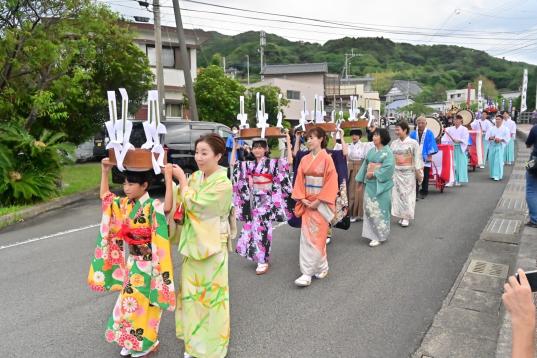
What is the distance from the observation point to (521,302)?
66.1 inches

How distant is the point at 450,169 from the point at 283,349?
874cm

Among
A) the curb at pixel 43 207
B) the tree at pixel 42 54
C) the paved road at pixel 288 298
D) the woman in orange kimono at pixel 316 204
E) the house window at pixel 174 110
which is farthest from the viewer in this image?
the house window at pixel 174 110

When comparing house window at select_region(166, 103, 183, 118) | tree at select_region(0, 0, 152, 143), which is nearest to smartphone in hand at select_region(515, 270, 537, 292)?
tree at select_region(0, 0, 152, 143)

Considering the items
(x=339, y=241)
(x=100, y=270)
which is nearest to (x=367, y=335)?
(x=100, y=270)

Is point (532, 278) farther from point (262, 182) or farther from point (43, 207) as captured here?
point (43, 207)

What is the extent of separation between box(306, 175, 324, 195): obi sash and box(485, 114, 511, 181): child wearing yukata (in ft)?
30.8

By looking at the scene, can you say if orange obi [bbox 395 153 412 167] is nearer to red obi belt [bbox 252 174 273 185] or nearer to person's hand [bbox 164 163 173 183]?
red obi belt [bbox 252 174 273 185]

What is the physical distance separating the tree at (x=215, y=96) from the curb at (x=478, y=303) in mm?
16734

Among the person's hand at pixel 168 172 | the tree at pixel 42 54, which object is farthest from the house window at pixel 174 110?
the person's hand at pixel 168 172

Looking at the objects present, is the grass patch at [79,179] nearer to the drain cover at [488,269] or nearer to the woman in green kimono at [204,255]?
the woman in green kimono at [204,255]

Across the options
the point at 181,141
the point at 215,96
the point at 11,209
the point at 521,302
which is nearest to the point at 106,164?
the point at 521,302

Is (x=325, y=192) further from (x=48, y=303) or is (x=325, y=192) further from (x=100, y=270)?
(x=48, y=303)

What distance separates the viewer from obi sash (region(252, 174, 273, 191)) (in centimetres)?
568

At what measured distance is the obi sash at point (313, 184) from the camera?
5.29 meters
